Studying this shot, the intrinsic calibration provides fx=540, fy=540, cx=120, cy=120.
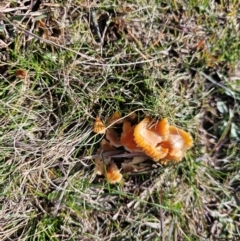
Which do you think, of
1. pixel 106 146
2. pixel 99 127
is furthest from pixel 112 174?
pixel 99 127

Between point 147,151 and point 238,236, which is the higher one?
point 147,151

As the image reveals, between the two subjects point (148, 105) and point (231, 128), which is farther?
point (231, 128)

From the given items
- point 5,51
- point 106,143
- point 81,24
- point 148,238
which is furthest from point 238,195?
point 5,51

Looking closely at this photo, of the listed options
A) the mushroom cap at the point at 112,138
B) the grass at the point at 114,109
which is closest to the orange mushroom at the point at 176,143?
the grass at the point at 114,109

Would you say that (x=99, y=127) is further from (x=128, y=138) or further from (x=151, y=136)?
(x=151, y=136)

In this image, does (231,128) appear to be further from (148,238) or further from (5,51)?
(5,51)
